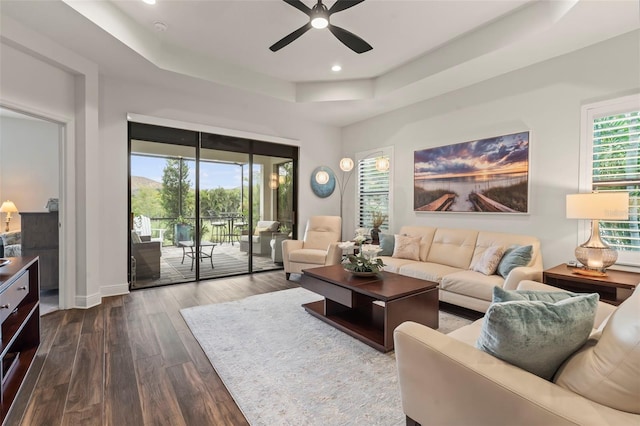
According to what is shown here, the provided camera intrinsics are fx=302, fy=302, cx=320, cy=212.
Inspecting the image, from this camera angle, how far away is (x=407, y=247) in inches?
168

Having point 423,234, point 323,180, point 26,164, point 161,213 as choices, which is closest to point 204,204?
point 161,213

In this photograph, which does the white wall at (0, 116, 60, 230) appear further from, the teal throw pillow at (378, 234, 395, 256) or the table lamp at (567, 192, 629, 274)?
the table lamp at (567, 192, 629, 274)

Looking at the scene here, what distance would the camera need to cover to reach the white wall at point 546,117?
9.94ft

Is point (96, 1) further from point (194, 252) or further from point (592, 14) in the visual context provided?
point (592, 14)

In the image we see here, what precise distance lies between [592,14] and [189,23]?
3808mm

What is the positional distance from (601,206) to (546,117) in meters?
1.34

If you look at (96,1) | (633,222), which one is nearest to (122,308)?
(96,1)

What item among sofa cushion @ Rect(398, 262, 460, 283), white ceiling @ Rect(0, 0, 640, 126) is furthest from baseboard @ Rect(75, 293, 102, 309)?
sofa cushion @ Rect(398, 262, 460, 283)

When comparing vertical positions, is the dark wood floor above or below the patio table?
below

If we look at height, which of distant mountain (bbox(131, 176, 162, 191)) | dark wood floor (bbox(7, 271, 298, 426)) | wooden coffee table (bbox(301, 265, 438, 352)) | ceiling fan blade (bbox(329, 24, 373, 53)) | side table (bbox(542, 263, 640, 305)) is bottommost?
dark wood floor (bbox(7, 271, 298, 426))

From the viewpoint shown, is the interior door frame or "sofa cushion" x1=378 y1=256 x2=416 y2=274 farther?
"sofa cushion" x1=378 y1=256 x2=416 y2=274

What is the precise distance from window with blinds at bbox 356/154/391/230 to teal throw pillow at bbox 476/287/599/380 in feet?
13.9

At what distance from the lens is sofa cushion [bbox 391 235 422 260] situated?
4.21 meters

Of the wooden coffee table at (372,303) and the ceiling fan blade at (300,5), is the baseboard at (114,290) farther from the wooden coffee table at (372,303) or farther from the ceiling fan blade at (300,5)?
the ceiling fan blade at (300,5)
